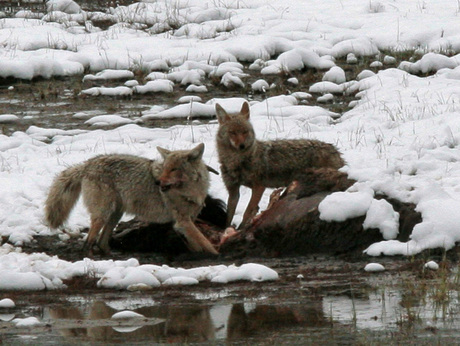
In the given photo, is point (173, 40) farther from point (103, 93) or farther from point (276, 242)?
point (276, 242)

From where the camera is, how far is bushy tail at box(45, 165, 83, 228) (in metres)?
10.1

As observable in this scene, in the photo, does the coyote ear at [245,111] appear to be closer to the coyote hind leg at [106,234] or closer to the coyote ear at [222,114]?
the coyote ear at [222,114]

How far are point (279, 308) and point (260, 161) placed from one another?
14.6 ft

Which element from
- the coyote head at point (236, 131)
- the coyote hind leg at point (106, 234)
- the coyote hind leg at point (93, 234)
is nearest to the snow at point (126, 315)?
the coyote hind leg at point (93, 234)

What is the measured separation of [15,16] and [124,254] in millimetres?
13504

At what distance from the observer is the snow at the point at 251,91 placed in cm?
888

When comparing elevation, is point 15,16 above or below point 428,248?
above

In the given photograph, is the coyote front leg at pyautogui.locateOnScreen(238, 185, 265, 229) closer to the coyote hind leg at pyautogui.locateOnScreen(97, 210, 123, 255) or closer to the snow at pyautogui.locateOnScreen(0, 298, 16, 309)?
the coyote hind leg at pyautogui.locateOnScreen(97, 210, 123, 255)

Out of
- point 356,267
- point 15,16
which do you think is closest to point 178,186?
point 356,267

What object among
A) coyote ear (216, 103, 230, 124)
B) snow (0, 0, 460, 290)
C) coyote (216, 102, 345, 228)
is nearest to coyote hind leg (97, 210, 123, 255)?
snow (0, 0, 460, 290)

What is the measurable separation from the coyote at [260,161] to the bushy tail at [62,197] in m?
1.90

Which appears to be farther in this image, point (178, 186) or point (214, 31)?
point (214, 31)

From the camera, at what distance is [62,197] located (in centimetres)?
1005

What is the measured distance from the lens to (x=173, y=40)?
19734 millimetres
